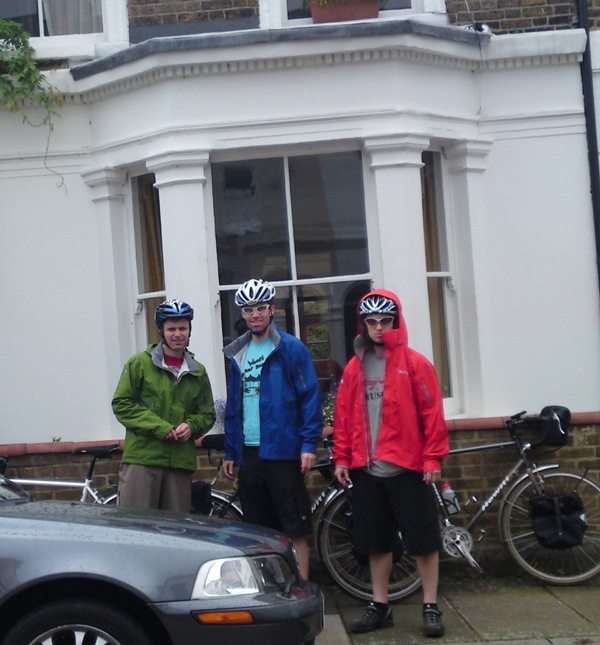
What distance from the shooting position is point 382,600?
6.08 m

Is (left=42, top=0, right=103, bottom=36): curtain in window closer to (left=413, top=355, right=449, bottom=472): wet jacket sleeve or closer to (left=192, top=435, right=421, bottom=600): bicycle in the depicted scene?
(left=192, top=435, right=421, bottom=600): bicycle

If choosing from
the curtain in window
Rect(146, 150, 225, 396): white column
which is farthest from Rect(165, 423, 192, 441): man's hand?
the curtain in window

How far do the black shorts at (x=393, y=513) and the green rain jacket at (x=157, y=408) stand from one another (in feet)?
3.19

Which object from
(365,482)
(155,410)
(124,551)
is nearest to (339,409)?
(365,482)

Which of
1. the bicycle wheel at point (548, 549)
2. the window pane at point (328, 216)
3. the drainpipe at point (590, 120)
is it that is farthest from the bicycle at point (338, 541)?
the drainpipe at point (590, 120)

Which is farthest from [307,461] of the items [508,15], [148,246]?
[508,15]

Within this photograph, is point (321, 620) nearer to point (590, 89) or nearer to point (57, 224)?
point (57, 224)

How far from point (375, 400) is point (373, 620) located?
1.27m

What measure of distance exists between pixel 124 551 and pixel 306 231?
3954 millimetres

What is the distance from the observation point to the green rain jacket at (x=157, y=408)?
5895 mm

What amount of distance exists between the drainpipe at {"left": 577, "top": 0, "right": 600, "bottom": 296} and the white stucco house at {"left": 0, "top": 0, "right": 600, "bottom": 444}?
2.0 inches

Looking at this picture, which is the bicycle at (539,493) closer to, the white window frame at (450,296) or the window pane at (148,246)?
the white window frame at (450,296)

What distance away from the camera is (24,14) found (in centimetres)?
830

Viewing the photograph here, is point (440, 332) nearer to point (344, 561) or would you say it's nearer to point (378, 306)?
point (344, 561)
